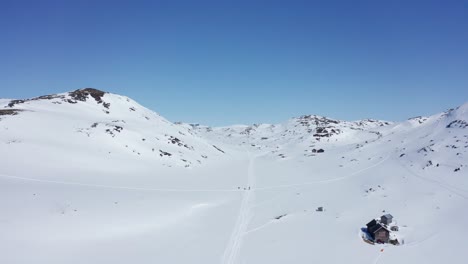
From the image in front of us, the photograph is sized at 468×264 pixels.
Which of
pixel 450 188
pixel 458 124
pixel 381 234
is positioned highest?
pixel 458 124

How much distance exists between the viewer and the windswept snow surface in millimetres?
28094

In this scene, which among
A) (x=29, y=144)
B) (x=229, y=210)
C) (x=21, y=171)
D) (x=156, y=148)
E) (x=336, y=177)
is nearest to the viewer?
(x=21, y=171)

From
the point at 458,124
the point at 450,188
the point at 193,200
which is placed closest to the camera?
the point at 450,188

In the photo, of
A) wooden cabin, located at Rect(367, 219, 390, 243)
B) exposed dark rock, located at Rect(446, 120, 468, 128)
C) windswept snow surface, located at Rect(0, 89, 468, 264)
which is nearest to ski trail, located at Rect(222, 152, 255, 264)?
windswept snow surface, located at Rect(0, 89, 468, 264)

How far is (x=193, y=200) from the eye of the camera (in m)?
43.8

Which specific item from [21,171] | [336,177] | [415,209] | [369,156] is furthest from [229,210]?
[369,156]

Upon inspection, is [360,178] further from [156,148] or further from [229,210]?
[156,148]

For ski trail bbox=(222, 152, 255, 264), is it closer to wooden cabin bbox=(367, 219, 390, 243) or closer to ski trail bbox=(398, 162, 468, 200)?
wooden cabin bbox=(367, 219, 390, 243)

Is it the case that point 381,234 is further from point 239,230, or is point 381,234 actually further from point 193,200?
point 193,200

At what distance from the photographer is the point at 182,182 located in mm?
53094

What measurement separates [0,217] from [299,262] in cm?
2439

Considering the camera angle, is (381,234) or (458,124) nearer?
(381,234)

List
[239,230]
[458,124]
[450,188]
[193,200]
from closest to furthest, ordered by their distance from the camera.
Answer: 1. [239,230]
2. [450,188]
3. [193,200]
4. [458,124]

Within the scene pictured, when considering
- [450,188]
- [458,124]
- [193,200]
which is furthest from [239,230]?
[458,124]
